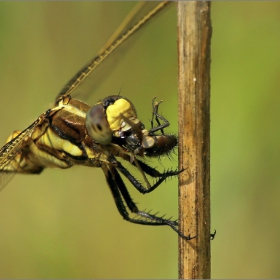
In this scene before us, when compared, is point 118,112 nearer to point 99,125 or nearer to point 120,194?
point 99,125

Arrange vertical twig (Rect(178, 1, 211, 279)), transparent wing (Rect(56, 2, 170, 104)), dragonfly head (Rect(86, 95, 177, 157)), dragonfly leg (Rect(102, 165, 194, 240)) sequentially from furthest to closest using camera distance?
1. dragonfly leg (Rect(102, 165, 194, 240))
2. transparent wing (Rect(56, 2, 170, 104))
3. dragonfly head (Rect(86, 95, 177, 157))
4. vertical twig (Rect(178, 1, 211, 279))

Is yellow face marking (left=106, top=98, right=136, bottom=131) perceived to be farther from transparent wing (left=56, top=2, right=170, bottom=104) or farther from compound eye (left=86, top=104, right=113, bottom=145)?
transparent wing (left=56, top=2, right=170, bottom=104)

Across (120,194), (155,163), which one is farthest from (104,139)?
(155,163)

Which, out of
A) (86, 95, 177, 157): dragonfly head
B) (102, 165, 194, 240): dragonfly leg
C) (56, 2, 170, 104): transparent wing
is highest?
(56, 2, 170, 104): transparent wing

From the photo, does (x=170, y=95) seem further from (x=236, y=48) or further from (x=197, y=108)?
(x=197, y=108)

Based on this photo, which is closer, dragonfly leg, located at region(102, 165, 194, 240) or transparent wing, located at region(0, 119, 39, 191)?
dragonfly leg, located at region(102, 165, 194, 240)

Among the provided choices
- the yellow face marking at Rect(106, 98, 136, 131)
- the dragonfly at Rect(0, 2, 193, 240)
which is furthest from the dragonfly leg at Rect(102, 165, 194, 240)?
the yellow face marking at Rect(106, 98, 136, 131)

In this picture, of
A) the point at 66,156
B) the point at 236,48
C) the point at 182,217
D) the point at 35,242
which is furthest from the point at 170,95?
the point at 182,217
